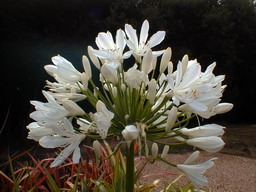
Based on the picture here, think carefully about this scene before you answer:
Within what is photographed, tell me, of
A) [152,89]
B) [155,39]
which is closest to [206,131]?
[152,89]

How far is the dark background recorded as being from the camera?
8.67m

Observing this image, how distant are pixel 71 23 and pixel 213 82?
855 cm

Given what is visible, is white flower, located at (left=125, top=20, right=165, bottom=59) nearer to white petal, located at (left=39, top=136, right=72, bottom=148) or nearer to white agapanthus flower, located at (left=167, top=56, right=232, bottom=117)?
white agapanthus flower, located at (left=167, top=56, right=232, bottom=117)

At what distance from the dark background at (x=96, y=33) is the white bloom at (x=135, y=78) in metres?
6.65

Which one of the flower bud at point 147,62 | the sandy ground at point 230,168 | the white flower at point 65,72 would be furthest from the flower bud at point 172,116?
the sandy ground at point 230,168

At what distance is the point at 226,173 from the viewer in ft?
18.7

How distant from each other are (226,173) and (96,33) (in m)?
5.64

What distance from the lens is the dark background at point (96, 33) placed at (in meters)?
8.67

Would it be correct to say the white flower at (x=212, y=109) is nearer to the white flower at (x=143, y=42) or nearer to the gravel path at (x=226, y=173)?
the white flower at (x=143, y=42)

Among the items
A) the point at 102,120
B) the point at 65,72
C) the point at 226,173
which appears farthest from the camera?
the point at 226,173

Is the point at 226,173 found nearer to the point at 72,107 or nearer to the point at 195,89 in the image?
the point at 195,89

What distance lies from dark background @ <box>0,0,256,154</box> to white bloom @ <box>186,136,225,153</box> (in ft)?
22.1

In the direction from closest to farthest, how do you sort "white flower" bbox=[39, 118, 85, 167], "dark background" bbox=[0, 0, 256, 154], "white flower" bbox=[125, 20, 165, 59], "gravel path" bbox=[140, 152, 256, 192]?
"white flower" bbox=[39, 118, 85, 167] < "white flower" bbox=[125, 20, 165, 59] < "gravel path" bbox=[140, 152, 256, 192] < "dark background" bbox=[0, 0, 256, 154]

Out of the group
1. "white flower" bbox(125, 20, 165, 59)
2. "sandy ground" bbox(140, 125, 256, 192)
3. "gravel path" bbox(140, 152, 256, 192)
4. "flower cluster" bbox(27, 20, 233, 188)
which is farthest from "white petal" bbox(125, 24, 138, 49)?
"gravel path" bbox(140, 152, 256, 192)
